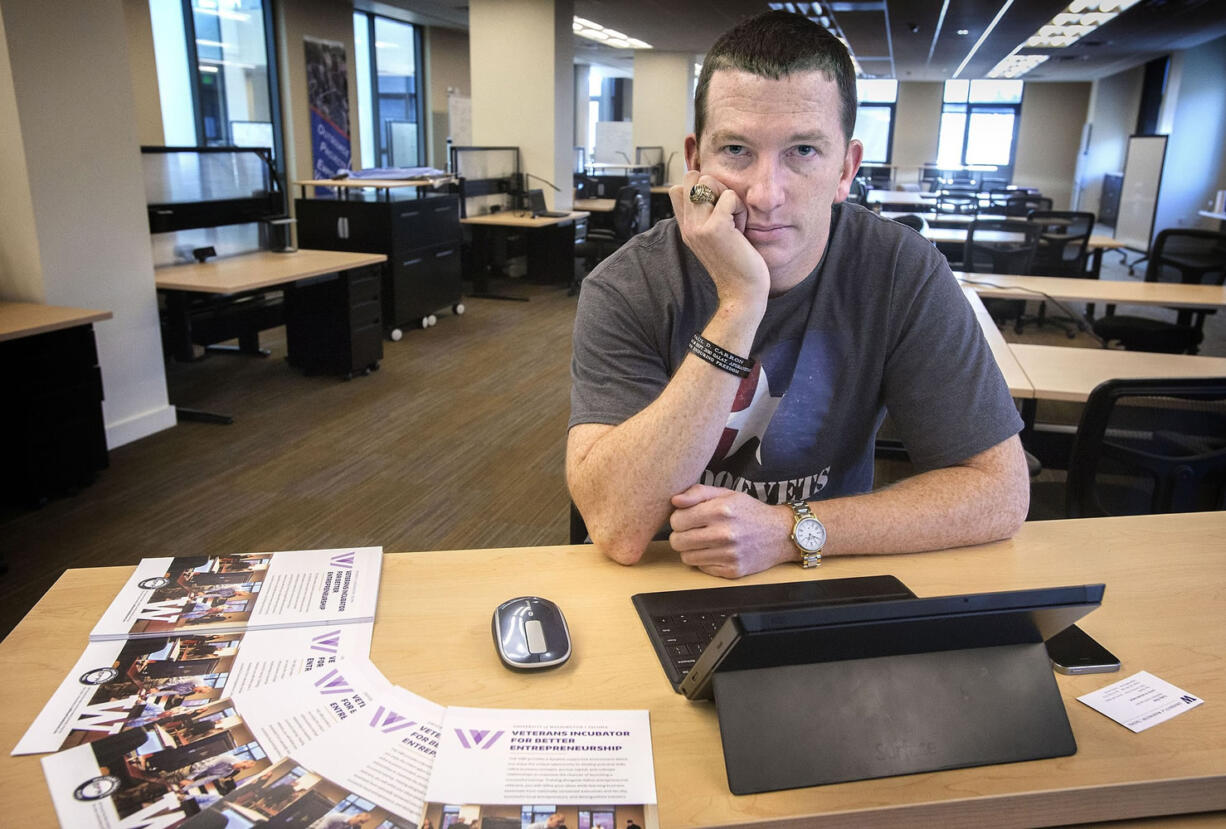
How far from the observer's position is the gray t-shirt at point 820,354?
4.37 feet

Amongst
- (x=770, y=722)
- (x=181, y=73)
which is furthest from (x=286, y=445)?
(x=181, y=73)

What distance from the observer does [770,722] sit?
2.54 ft

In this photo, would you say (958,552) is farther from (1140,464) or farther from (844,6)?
(844,6)

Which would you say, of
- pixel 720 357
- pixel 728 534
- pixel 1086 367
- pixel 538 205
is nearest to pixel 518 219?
pixel 538 205

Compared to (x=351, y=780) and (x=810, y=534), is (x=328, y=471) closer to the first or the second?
(x=810, y=534)

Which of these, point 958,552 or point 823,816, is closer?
point 823,816

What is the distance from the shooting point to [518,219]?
745 centimetres

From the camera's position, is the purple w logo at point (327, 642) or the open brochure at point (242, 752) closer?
the open brochure at point (242, 752)

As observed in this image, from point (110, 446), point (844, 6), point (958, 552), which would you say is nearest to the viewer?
point (958, 552)

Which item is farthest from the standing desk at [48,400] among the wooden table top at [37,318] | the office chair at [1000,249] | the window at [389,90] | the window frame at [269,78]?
the window at [389,90]

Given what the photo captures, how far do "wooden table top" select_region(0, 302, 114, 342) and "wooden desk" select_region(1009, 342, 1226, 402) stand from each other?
342cm

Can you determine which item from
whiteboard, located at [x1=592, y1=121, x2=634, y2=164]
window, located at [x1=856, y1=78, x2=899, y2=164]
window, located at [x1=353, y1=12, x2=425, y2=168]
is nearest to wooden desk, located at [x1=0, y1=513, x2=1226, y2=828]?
window, located at [x1=353, y1=12, x2=425, y2=168]

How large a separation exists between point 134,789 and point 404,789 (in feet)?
0.77

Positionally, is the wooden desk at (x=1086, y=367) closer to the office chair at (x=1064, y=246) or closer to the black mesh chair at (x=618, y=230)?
the office chair at (x=1064, y=246)
